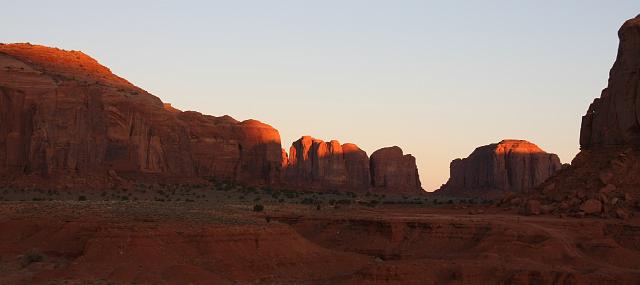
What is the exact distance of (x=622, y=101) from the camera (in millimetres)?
43469

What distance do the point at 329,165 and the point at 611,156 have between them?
3020 inches

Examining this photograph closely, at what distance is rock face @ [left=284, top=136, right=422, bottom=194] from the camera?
11819cm

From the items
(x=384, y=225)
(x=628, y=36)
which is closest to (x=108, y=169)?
(x=384, y=225)

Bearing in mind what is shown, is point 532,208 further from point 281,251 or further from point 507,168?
point 507,168

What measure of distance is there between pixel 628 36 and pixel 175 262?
2852 centimetres

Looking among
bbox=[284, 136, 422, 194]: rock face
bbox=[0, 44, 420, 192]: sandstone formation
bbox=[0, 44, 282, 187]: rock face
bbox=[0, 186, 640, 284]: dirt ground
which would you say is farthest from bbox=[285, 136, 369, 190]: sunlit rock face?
bbox=[0, 186, 640, 284]: dirt ground

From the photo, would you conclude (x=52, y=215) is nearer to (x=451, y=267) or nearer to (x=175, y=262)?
(x=175, y=262)

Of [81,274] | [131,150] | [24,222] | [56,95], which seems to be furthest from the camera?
[131,150]

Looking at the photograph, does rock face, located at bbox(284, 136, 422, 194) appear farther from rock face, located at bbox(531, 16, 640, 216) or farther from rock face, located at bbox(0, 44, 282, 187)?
rock face, located at bbox(531, 16, 640, 216)

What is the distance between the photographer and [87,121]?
69.1 metres

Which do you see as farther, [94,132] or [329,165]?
[329,165]

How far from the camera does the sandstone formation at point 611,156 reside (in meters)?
39.9

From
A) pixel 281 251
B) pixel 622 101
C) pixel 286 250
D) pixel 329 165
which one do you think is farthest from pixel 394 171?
pixel 281 251

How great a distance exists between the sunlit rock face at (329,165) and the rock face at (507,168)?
13.5 metres
